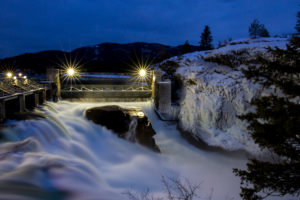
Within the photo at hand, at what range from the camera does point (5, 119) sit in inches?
377

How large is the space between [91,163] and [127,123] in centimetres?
452

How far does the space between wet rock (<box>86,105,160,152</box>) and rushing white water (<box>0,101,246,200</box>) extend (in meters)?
0.51

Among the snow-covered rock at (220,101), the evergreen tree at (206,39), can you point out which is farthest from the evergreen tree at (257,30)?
the evergreen tree at (206,39)

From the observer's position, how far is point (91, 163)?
880 centimetres

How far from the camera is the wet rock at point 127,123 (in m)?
12.1

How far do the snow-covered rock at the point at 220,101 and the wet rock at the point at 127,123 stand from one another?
10.7 ft

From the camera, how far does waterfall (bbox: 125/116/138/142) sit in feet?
39.5

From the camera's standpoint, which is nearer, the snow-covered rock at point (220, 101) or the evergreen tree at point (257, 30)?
the snow-covered rock at point (220, 101)

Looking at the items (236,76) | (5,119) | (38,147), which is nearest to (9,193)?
(38,147)

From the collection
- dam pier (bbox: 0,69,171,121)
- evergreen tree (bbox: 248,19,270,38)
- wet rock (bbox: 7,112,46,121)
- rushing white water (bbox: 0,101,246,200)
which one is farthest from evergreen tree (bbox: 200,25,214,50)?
wet rock (bbox: 7,112,46,121)

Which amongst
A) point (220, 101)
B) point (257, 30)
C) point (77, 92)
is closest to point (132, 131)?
point (220, 101)

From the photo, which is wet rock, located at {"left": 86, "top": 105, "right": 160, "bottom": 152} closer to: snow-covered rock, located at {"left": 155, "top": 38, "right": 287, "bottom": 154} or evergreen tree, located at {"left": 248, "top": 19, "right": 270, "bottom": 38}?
snow-covered rock, located at {"left": 155, "top": 38, "right": 287, "bottom": 154}

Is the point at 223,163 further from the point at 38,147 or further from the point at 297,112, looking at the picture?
the point at 38,147

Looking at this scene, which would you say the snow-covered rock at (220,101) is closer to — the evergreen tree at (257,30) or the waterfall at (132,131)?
the waterfall at (132,131)
